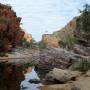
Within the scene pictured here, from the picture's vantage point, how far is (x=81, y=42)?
3769 centimetres

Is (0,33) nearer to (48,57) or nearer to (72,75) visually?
(48,57)

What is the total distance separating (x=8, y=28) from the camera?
39.9 metres

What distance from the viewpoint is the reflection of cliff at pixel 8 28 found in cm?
3897

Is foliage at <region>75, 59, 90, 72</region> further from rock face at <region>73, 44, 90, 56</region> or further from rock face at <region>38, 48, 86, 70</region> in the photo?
rock face at <region>73, 44, 90, 56</region>

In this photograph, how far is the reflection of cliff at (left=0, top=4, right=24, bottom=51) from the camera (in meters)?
39.0

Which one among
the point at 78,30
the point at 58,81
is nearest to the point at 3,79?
the point at 58,81

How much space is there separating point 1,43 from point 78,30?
1119 centimetres

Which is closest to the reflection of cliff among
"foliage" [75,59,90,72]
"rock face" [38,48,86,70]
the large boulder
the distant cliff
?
"rock face" [38,48,86,70]

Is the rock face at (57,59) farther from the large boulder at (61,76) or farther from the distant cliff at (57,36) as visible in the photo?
the distant cliff at (57,36)

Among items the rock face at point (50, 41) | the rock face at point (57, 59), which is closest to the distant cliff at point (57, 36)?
the rock face at point (50, 41)

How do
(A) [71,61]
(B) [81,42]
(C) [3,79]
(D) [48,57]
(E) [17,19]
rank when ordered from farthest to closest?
(E) [17,19] → (B) [81,42] → (D) [48,57] → (A) [71,61] → (C) [3,79]

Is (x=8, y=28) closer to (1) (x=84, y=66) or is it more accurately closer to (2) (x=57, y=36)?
(1) (x=84, y=66)

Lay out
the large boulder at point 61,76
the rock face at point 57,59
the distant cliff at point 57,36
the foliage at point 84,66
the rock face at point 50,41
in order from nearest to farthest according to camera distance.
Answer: the large boulder at point 61,76
the foliage at point 84,66
the rock face at point 57,59
the distant cliff at point 57,36
the rock face at point 50,41

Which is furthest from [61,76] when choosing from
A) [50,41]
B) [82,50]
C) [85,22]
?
[50,41]
